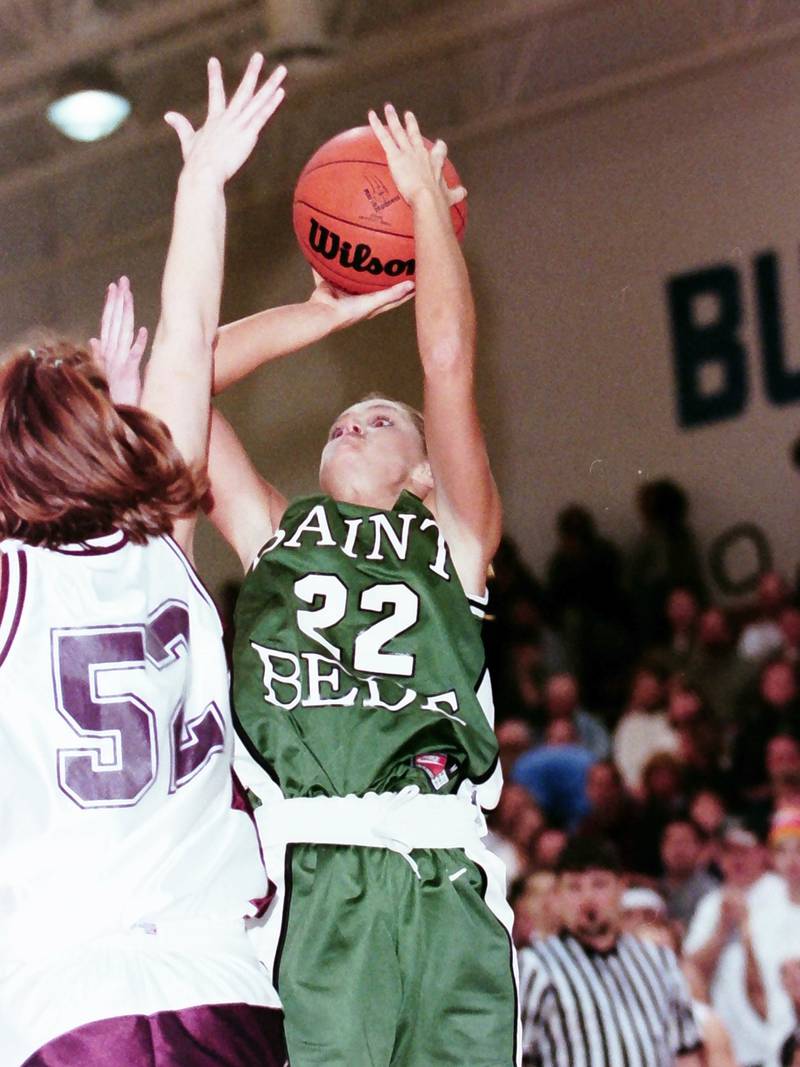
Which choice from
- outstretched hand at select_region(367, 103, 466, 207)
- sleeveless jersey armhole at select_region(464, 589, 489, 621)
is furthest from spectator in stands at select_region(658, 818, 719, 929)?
outstretched hand at select_region(367, 103, 466, 207)

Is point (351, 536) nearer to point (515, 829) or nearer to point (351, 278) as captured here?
point (351, 278)

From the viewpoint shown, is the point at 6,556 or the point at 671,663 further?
the point at 671,663

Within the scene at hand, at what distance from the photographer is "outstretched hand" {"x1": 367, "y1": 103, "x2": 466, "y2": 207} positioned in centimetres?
348

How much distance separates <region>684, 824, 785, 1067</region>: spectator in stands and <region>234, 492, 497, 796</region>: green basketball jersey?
3.79m

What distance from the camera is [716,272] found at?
988cm

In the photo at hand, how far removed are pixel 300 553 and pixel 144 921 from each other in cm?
112

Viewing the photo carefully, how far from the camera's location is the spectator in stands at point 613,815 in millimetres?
7504

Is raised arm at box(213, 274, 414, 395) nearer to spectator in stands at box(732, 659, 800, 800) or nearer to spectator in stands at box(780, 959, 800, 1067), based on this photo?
spectator in stands at box(780, 959, 800, 1067)

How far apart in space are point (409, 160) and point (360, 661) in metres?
1.06

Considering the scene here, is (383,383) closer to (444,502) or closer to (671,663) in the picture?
(671,663)

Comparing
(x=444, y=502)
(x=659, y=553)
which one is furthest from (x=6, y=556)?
(x=659, y=553)

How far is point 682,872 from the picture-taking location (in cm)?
730

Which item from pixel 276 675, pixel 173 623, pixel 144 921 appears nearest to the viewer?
pixel 144 921

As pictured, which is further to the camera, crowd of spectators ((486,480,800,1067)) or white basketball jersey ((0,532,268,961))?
crowd of spectators ((486,480,800,1067))
